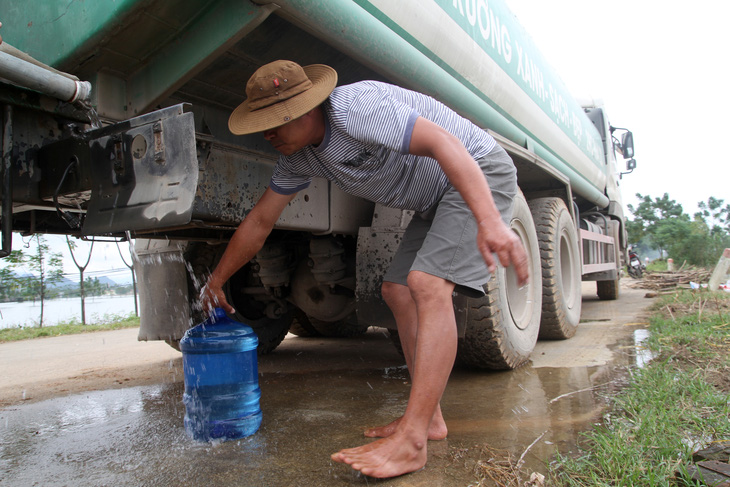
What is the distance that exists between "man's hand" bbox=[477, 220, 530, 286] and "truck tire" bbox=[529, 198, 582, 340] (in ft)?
7.93

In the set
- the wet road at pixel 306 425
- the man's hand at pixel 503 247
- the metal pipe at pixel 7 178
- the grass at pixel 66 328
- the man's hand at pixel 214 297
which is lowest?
the grass at pixel 66 328

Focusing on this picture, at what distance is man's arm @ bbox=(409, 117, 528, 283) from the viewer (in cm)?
150

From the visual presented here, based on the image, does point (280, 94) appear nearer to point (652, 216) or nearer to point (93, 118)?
point (93, 118)

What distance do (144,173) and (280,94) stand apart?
0.53m

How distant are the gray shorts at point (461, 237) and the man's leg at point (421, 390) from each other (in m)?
0.06

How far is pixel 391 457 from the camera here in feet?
5.21

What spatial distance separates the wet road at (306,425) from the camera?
1.71 m

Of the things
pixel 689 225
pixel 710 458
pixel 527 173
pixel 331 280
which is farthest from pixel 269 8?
pixel 689 225

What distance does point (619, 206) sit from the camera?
27.8 feet

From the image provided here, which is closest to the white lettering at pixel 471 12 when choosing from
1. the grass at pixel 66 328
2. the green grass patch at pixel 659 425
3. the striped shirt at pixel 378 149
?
the striped shirt at pixel 378 149

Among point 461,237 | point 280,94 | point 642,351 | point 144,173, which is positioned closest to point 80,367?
point 144,173

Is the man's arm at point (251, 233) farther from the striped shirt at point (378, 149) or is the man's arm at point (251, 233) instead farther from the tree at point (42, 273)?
the tree at point (42, 273)

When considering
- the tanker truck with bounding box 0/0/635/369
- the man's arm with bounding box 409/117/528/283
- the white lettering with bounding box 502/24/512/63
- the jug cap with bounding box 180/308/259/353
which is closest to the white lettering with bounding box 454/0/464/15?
the tanker truck with bounding box 0/0/635/369

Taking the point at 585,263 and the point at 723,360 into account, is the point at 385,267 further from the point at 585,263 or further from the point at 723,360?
the point at 585,263
